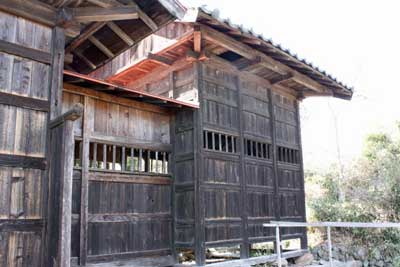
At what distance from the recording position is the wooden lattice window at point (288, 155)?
411 inches

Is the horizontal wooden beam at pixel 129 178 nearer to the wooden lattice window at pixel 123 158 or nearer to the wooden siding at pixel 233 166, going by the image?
the wooden lattice window at pixel 123 158

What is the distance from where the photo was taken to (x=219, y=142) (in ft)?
28.1

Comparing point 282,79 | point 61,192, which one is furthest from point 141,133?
point 282,79

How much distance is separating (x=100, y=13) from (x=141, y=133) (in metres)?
2.93

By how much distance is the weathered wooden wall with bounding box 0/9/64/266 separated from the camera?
4340 mm

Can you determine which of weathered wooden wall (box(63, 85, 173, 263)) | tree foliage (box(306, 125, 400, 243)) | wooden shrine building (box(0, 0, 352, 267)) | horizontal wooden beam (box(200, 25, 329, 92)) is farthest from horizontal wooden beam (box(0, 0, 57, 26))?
tree foliage (box(306, 125, 400, 243))

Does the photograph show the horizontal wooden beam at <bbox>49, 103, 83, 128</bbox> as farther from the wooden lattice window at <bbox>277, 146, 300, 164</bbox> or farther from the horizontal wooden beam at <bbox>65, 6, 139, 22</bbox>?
the wooden lattice window at <bbox>277, 146, 300, 164</bbox>

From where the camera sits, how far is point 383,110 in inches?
962

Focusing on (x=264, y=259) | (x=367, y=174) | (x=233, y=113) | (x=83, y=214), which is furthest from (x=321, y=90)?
(x=83, y=214)

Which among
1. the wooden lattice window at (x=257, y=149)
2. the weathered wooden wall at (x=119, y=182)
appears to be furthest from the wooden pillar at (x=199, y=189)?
the wooden lattice window at (x=257, y=149)

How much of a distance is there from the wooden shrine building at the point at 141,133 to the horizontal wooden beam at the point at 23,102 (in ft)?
0.04

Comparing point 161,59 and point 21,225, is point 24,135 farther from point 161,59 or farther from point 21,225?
point 161,59

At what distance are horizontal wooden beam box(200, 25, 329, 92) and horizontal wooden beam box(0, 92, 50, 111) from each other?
376cm

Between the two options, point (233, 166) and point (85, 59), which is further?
point (233, 166)
